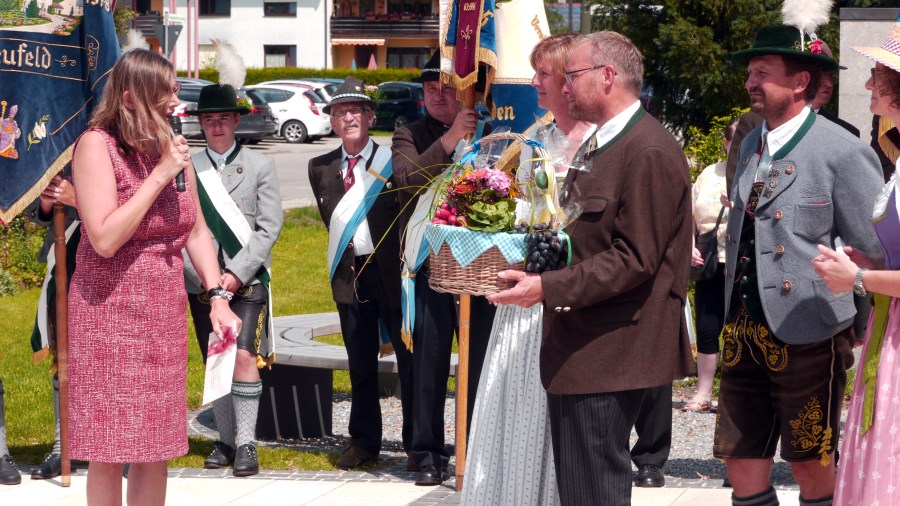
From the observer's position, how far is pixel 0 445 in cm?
631

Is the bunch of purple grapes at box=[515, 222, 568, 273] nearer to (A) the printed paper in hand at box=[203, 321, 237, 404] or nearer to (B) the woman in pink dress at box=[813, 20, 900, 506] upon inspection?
(B) the woman in pink dress at box=[813, 20, 900, 506]

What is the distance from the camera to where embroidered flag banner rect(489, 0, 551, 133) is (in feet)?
19.1

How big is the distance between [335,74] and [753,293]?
44.7 metres

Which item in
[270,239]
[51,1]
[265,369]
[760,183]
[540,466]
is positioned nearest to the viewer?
[760,183]

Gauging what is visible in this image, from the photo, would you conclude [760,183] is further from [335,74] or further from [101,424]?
[335,74]

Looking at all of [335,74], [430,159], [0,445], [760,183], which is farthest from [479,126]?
[335,74]

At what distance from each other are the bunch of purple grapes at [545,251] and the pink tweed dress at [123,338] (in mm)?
1428

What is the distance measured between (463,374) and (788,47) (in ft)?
7.46

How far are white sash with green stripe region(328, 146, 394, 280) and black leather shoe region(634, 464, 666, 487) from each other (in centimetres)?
194

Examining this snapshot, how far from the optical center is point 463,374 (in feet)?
19.4

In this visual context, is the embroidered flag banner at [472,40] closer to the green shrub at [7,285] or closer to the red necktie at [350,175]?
the red necktie at [350,175]

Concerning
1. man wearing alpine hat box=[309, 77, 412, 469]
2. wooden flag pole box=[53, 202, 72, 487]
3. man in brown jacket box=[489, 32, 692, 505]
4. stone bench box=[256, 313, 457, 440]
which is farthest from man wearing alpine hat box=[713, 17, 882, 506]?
stone bench box=[256, 313, 457, 440]

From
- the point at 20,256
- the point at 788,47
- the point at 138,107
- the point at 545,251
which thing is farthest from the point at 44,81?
the point at 20,256

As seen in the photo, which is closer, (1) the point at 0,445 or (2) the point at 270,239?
(1) the point at 0,445
